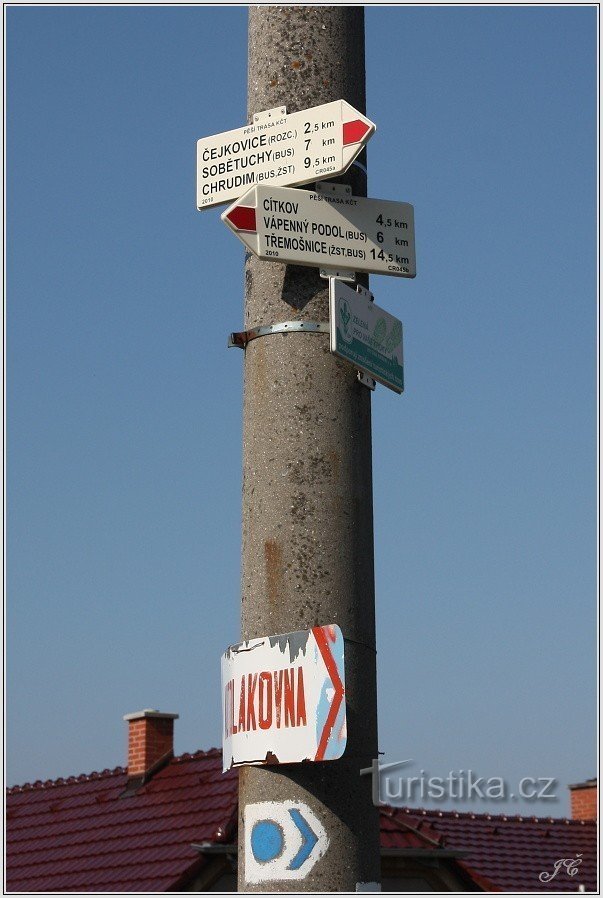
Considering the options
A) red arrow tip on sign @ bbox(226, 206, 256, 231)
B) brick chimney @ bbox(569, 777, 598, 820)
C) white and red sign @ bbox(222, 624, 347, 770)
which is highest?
red arrow tip on sign @ bbox(226, 206, 256, 231)

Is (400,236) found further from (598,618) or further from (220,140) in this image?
(598,618)

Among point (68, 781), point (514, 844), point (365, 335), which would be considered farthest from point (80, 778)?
point (365, 335)

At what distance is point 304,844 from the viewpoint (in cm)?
346

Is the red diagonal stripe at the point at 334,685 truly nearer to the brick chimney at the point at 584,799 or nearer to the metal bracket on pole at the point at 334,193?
the metal bracket on pole at the point at 334,193

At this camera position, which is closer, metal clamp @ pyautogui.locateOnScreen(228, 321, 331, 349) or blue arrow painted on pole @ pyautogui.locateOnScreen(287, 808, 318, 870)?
blue arrow painted on pole @ pyautogui.locateOnScreen(287, 808, 318, 870)

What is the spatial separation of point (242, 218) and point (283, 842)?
5.77ft

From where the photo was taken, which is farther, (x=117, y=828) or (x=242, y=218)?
(x=117, y=828)

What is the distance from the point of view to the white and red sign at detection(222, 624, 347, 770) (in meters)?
3.48

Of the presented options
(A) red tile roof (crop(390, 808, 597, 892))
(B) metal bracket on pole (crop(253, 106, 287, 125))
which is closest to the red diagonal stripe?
(B) metal bracket on pole (crop(253, 106, 287, 125))

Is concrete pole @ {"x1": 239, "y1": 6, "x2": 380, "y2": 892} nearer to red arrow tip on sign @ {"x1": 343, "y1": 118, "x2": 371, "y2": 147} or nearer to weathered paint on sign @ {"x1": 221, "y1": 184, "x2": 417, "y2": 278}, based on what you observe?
weathered paint on sign @ {"x1": 221, "y1": 184, "x2": 417, "y2": 278}

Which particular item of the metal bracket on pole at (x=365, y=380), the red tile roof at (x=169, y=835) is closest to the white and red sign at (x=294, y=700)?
the metal bracket on pole at (x=365, y=380)

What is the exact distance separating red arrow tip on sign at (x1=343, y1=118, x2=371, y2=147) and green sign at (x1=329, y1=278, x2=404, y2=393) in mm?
412

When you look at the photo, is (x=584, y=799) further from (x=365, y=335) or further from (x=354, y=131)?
(x=354, y=131)

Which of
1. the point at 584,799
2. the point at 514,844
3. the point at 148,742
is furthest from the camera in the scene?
the point at 584,799
